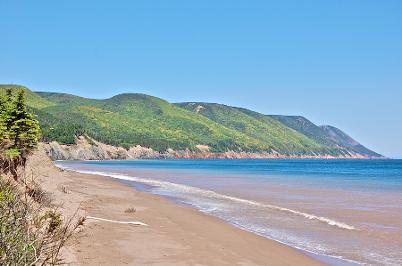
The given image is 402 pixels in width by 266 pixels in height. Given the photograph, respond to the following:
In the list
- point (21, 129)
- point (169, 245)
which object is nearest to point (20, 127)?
point (21, 129)

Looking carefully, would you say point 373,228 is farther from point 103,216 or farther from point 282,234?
point 103,216

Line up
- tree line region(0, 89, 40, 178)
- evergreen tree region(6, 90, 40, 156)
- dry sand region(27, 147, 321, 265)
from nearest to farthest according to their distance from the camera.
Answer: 1. dry sand region(27, 147, 321, 265)
2. tree line region(0, 89, 40, 178)
3. evergreen tree region(6, 90, 40, 156)

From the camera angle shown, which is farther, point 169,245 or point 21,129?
point 21,129


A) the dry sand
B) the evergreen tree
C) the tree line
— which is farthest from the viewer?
the evergreen tree

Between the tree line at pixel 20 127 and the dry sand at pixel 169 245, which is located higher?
the tree line at pixel 20 127

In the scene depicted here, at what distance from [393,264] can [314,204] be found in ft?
54.1

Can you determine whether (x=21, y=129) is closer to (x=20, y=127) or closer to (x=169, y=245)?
(x=20, y=127)

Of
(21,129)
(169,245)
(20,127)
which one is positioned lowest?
(169,245)

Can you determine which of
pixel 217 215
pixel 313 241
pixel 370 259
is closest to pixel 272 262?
pixel 370 259

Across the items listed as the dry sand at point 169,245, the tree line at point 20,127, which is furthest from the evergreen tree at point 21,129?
the dry sand at point 169,245

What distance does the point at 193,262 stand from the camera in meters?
12.0

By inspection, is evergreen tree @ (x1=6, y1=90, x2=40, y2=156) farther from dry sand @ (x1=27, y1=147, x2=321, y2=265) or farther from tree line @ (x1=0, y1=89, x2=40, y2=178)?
dry sand @ (x1=27, y1=147, x2=321, y2=265)

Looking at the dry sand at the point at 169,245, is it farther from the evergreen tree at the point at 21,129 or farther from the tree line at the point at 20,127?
the evergreen tree at the point at 21,129

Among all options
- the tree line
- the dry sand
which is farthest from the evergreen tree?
the dry sand
